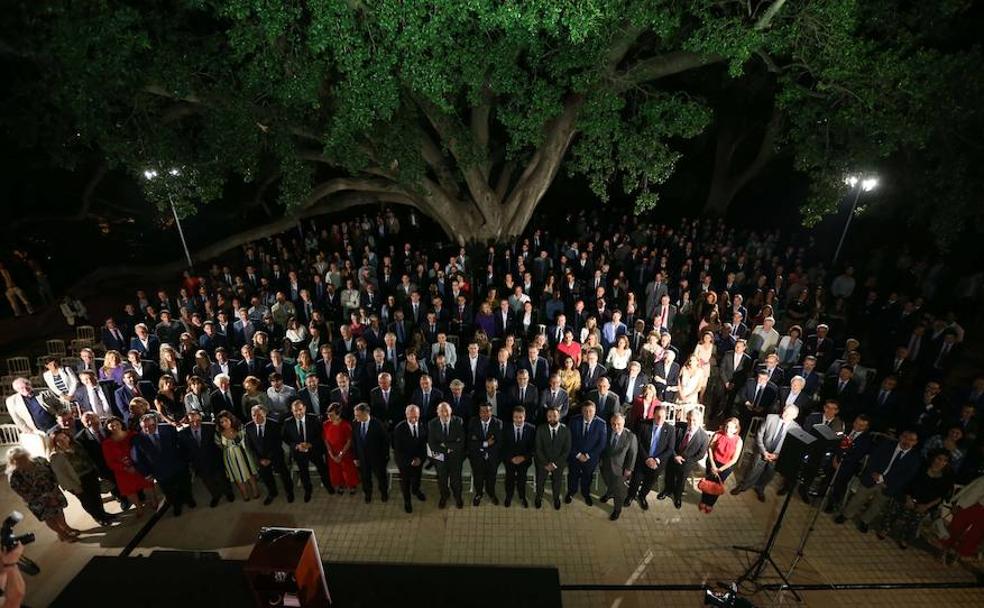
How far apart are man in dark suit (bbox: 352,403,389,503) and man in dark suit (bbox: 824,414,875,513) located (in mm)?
6185

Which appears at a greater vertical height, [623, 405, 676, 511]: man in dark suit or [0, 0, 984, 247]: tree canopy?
[0, 0, 984, 247]: tree canopy

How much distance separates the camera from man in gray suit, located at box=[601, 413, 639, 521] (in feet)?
21.7

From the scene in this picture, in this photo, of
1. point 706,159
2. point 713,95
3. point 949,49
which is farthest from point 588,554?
point 706,159

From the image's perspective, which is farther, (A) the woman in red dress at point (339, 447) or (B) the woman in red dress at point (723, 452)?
(A) the woman in red dress at point (339, 447)

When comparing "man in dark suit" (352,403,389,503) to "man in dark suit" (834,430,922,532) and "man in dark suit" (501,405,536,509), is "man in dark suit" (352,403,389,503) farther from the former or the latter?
"man in dark suit" (834,430,922,532)

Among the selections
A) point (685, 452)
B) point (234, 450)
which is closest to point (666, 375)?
point (685, 452)

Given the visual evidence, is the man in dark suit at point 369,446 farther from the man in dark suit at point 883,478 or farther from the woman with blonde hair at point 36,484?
the man in dark suit at point 883,478

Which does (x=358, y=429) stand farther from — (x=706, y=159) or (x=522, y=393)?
(x=706, y=159)

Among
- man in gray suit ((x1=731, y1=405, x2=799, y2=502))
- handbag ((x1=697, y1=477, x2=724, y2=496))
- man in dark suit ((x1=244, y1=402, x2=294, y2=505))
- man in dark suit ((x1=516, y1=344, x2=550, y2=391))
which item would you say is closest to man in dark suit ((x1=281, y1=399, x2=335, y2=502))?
man in dark suit ((x1=244, y1=402, x2=294, y2=505))

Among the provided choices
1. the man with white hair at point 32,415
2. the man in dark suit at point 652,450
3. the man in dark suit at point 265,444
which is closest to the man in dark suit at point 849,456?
the man in dark suit at point 652,450

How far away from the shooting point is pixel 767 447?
274 inches

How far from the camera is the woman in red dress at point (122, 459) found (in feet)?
21.7

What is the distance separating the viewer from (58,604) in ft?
11.1

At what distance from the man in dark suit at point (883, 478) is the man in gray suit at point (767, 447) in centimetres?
98
